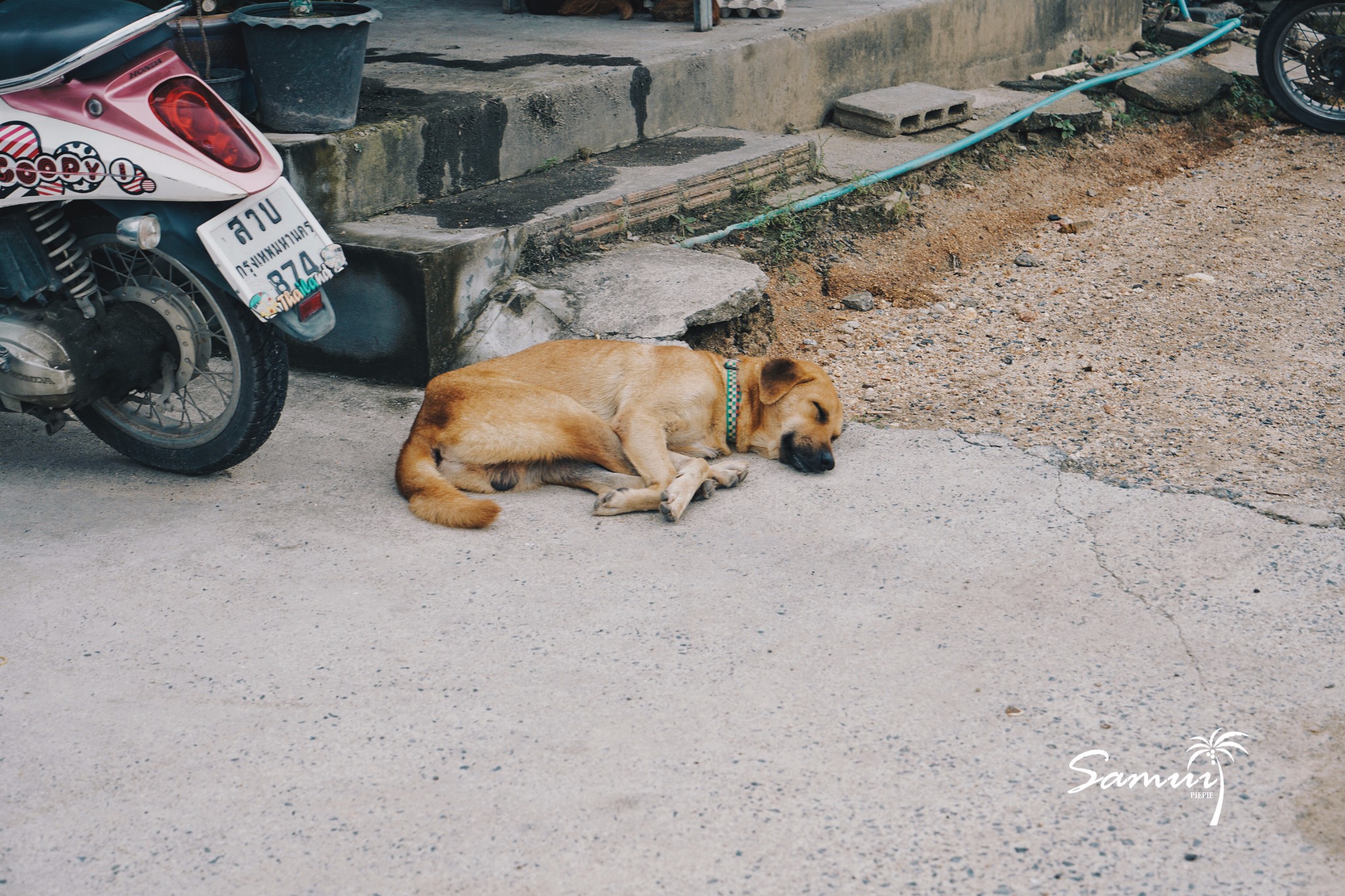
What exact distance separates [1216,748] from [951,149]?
16.9ft

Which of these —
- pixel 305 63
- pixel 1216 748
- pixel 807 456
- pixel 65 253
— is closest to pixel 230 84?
pixel 305 63

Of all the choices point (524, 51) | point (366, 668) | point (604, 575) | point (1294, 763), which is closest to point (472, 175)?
point (524, 51)

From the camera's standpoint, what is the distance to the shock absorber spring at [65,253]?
352 cm

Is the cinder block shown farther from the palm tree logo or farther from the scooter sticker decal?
the palm tree logo

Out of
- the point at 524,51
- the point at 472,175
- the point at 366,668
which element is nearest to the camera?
the point at 366,668

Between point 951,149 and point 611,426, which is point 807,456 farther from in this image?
point 951,149

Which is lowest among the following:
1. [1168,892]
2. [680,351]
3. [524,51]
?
[1168,892]

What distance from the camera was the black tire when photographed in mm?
8078

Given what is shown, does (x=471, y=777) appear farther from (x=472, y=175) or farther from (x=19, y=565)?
(x=472, y=175)

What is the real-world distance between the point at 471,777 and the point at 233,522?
1.52 meters

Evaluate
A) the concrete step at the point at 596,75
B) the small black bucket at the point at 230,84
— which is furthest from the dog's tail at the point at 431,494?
the small black bucket at the point at 230,84

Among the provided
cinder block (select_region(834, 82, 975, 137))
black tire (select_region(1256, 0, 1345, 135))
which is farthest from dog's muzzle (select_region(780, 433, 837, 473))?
black tire (select_region(1256, 0, 1345, 135))

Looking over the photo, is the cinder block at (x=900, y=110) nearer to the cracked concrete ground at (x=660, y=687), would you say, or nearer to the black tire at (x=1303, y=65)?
the black tire at (x=1303, y=65)

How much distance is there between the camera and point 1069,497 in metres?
3.74
